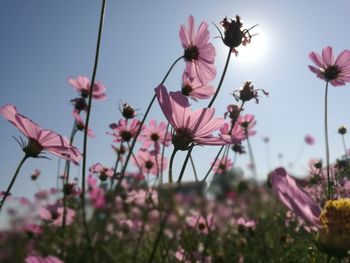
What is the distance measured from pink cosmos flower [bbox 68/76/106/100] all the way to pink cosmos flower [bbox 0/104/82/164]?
1132 mm

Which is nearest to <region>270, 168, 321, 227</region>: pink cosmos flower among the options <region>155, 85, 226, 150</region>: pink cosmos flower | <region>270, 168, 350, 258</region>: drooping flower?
<region>270, 168, 350, 258</region>: drooping flower

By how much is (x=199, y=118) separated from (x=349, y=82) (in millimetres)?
1071

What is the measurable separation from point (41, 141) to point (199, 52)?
601mm

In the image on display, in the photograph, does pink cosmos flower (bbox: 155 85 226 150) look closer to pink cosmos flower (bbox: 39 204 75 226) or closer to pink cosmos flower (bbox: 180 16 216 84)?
pink cosmos flower (bbox: 180 16 216 84)

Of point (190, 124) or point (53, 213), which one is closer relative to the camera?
point (190, 124)

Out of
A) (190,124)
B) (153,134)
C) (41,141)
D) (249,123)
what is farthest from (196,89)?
(249,123)

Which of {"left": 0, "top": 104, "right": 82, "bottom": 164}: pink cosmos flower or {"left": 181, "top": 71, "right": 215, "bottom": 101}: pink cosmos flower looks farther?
{"left": 181, "top": 71, "right": 215, "bottom": 101}: pink cosmos flower

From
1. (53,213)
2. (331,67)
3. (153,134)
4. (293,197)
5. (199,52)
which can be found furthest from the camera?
(53,213)

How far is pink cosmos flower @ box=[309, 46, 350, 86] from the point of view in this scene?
5.87ft

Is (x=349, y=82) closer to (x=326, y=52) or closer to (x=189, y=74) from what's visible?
(x=326, y=52)

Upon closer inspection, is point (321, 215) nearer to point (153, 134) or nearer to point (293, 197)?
point (293, 197)

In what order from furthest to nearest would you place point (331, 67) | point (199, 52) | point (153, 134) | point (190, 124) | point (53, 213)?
point (53, 213), point (153, 134), point (331, 67), point (199, 52), point (190, 124)

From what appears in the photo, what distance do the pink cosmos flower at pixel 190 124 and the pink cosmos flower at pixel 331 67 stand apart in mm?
1002

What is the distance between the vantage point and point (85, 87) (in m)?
2.16
